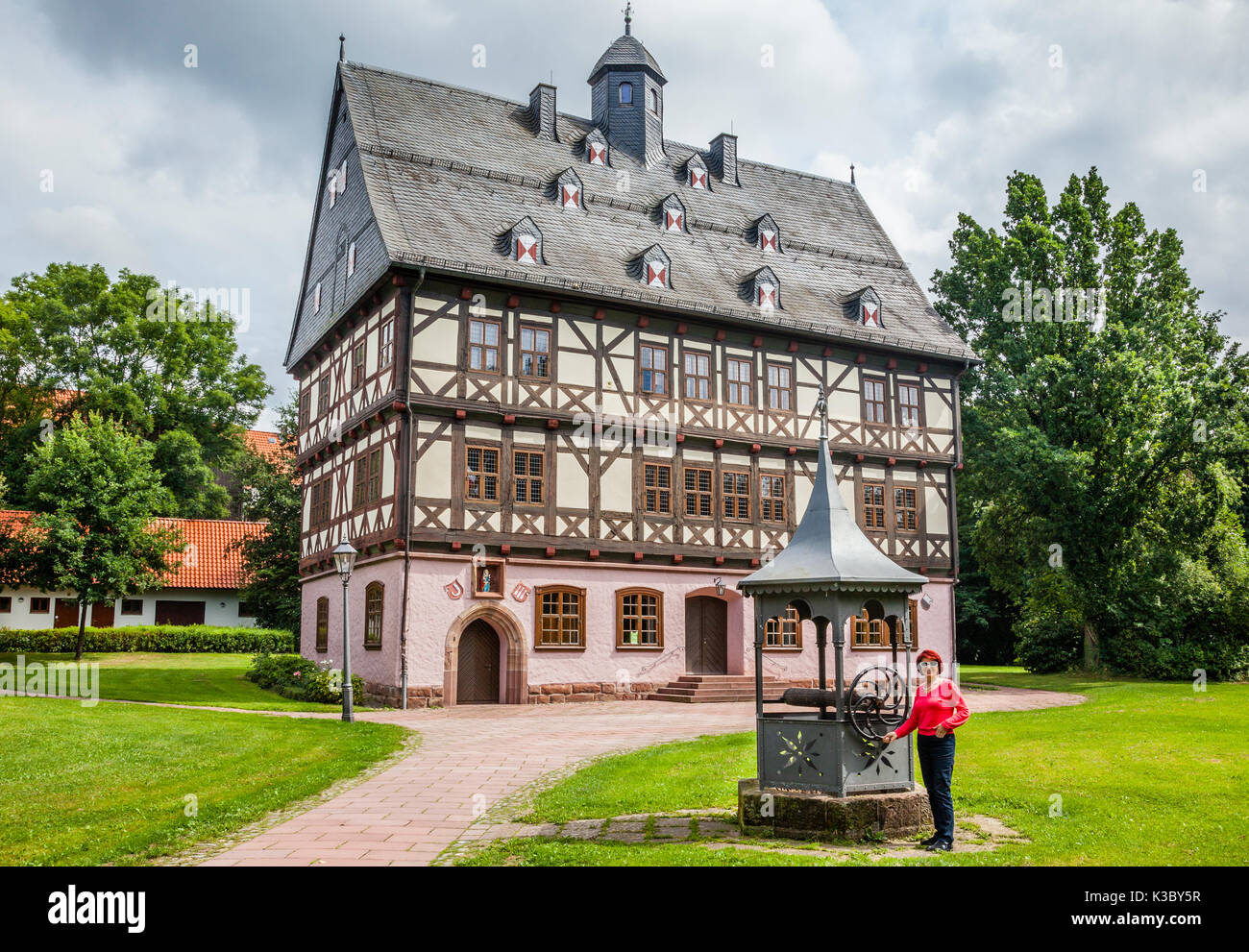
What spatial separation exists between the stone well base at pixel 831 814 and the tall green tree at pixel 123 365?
37.7m

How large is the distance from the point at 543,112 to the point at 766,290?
28.4ft

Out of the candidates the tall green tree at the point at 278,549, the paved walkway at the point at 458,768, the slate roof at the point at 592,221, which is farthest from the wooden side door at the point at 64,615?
the paved walkway at the point at 458,768

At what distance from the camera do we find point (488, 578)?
2477 cm

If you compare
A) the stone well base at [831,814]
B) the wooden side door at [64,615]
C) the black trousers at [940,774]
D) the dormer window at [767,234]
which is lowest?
the stone well base at [831,814]

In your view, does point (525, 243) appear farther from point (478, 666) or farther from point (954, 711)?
point (954, 711)

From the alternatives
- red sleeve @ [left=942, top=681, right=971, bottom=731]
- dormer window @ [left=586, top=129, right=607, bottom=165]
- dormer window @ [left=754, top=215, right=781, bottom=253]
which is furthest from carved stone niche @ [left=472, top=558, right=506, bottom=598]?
red sleeve @ [left=942, top=681, right=971, bottom=731]

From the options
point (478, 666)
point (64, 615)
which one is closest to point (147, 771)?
point (478, 666)

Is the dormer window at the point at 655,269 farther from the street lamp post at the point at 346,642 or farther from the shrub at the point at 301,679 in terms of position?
the shrub at the point at 301,679

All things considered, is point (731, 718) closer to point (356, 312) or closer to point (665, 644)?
point (665, 644)

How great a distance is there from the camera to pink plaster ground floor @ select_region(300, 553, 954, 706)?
23.8 meters

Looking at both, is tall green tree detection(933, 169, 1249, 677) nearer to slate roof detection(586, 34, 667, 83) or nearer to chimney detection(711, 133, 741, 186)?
chimney detection(711, 133, 741, 186)

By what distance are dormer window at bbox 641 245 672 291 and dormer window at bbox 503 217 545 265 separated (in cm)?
294

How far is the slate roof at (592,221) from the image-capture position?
26297 mm

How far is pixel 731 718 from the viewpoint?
2100 cm
